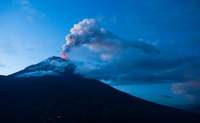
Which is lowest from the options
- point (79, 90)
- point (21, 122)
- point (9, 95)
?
point (21, 122)

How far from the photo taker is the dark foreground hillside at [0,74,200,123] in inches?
3610

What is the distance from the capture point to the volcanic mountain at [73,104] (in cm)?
9175

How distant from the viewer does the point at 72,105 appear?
106875 millimetres

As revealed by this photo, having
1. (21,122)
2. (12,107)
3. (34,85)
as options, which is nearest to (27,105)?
(12,107)

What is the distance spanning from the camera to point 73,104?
108625 millimetres

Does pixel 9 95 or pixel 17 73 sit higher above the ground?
pixel 17 73

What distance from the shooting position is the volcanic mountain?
91750 millimetres

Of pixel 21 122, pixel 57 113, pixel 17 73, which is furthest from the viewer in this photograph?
pixel 17 73

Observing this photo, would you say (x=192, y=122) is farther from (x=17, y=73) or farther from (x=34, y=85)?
(x=17, y=73)

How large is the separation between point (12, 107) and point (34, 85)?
98.9ft

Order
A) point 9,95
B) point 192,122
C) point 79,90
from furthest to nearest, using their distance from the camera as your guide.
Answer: point 79,90 → point 192,122 → point 9,95

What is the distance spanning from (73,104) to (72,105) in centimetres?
177

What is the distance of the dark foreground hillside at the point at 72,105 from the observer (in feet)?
301

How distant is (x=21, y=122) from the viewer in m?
81.2
